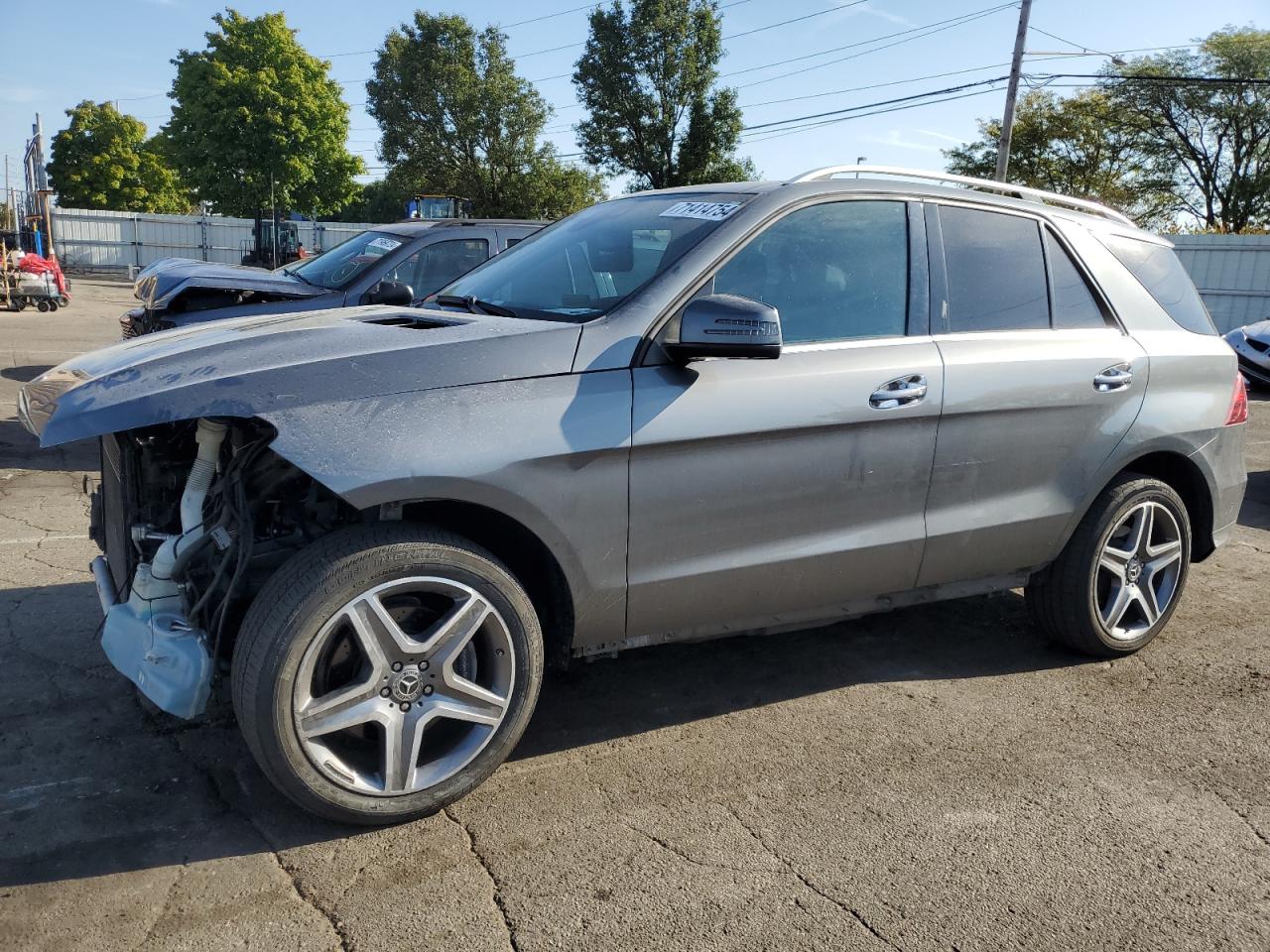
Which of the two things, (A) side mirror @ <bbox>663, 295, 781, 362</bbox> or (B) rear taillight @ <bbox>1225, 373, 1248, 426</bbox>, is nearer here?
(A) side mirror @ <bbox>663, 295, 781, 362</bbox>

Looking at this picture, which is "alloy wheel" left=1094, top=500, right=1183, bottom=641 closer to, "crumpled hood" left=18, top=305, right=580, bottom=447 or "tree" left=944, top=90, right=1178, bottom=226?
"crumpled hood" left=18, top=305, right=580, bottom=447

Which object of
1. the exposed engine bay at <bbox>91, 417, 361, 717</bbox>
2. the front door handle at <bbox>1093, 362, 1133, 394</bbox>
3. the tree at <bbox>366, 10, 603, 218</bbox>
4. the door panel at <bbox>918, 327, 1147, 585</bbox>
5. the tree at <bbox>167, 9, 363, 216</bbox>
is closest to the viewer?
the exposed engine bay at <bbox>91, 417, 361, 717</bbox>

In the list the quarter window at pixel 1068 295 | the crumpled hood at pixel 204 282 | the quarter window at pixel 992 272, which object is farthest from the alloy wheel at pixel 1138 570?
the crumpled hood at pixel 204 282

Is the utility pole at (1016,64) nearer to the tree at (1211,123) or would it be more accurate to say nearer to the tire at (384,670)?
the tree at (1211,123)

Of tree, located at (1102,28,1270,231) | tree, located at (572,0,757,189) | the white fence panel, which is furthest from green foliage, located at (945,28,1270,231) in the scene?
the white fence panel

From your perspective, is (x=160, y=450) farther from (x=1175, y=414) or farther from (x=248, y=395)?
(x=1175, y=414)

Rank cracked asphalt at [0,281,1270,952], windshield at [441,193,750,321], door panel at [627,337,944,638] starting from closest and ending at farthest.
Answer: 1. cracked asphalt at [0,281,1270,952]
2. door panel at [627,337,944,638]
3. windshield at [441,193,750,321]

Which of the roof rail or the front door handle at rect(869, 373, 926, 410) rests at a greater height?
the roof rail

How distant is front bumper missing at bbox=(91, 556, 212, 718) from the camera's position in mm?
2582

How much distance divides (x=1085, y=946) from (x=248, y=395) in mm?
2443

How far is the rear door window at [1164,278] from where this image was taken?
4.16 m

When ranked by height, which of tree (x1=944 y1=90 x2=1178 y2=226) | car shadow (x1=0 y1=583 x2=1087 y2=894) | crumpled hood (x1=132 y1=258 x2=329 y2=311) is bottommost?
car shadow (x1=0 y1=583 x2=1087 y2=894)

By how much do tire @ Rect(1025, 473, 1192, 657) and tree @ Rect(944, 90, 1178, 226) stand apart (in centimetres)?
4108

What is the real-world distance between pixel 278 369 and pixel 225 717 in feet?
4.39
